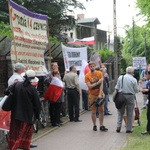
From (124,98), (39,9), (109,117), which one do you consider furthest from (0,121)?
(39,9)

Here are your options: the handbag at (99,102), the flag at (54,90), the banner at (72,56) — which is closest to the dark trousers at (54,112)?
the flag at (54,90)

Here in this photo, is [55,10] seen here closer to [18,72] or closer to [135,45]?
[18,72]

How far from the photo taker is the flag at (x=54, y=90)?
11070mm

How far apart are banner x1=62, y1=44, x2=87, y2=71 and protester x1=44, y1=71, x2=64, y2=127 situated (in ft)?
5.14

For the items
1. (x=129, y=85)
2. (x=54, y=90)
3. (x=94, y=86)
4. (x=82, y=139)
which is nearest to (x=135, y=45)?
(x=54, y=90)

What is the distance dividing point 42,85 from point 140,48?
54992 mm

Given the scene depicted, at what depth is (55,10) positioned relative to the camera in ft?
68.4

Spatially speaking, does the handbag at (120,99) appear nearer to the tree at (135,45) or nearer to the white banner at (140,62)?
the white banner at (140,62)

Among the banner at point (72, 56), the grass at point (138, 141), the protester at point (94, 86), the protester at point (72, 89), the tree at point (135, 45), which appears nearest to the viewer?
the grass at point (138, 141)

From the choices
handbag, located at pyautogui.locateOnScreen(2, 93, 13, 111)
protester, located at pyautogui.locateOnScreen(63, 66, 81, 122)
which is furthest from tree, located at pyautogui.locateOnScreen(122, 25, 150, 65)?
handbag, located at pyautogui.locateOnScreen(2, 93, 13, 111)

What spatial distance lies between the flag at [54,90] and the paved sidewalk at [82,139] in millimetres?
914

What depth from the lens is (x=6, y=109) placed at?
7379mm

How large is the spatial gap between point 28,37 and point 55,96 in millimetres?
2307

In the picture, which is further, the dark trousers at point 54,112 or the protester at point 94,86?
A: the dark trousers at point 54,112
